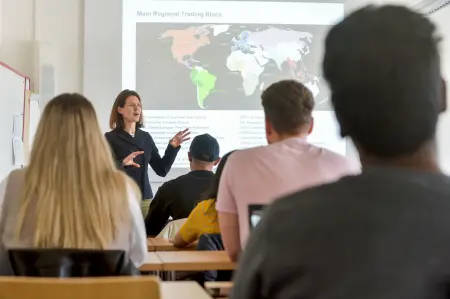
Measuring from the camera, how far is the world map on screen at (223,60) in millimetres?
5965

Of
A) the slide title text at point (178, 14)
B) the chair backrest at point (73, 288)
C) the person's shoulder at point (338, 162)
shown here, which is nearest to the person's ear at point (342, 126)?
the chair backrest at point (73, 288)

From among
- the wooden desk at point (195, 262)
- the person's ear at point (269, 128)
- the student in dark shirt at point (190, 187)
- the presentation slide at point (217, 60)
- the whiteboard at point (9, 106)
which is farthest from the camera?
the presentation slide at point (217, 60)

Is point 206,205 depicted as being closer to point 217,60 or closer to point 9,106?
point 9,106

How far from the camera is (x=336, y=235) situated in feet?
2.16

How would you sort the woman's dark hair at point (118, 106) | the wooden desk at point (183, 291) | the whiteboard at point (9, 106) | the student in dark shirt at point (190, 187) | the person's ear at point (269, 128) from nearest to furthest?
the wooden desk at point (183, 291) → the person's ear at point (269, 128) → the student in dark shirt at point (190, 187) → the woman's dark hair at point (118, 106) → the whiteboard at point (9, 106)

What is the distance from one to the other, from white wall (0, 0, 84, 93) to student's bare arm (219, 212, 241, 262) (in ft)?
12.7

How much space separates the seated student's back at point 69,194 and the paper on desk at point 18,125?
11.6 feet

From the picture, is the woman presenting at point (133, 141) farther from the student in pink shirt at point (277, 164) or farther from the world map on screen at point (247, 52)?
the student in pink shirt at point (277, 164)

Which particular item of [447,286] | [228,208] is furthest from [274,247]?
[228,208]

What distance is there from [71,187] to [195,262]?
68 centimetres

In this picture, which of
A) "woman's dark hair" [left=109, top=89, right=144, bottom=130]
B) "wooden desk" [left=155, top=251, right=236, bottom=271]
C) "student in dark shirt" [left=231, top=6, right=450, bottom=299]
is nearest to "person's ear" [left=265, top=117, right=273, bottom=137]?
"wooden desk" [left=155, top=251, right=236, bottom=271]

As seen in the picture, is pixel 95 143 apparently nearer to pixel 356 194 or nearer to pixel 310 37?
pixel 356 194

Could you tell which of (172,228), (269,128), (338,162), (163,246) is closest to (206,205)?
(163,246)

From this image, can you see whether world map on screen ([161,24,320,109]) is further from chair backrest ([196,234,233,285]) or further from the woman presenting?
chair backrest ([196,234,233,285])
